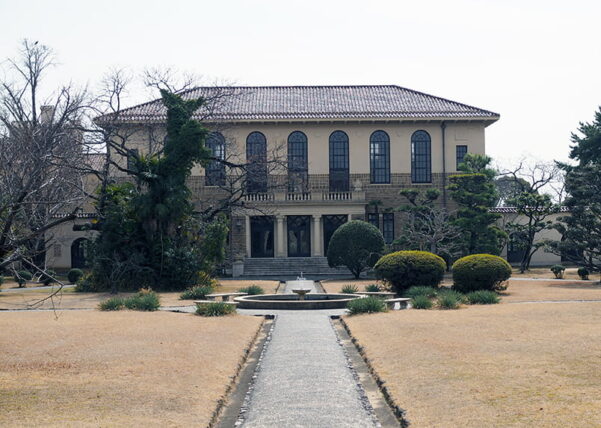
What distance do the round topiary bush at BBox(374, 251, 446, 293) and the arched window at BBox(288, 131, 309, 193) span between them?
82.9 feet

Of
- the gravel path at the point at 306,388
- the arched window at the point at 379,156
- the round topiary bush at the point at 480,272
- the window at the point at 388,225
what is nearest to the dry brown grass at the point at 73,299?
the round topiary bush at the point at 480,272

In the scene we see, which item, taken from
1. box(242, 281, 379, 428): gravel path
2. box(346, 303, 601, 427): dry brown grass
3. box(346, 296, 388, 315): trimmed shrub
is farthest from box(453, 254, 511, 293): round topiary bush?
box(242, 281, 379, 428): gravel path

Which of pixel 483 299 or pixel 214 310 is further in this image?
pixel 483 299

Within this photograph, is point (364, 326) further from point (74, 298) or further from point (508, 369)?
point (74, 298)

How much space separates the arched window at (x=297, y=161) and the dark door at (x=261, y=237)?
10.6ft

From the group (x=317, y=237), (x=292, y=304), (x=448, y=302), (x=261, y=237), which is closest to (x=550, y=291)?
(x=448, y=302)

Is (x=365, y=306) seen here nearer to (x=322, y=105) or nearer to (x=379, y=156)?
(x=379, y=156)

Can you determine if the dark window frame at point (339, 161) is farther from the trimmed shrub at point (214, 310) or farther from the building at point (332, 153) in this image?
the trimmed shrub at point (214, 310)

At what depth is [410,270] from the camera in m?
28.2

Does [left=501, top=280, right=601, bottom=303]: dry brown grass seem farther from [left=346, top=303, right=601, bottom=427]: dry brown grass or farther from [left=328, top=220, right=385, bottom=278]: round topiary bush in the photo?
[left=328, top=220, right=385, bottom=278]: round topiary bush

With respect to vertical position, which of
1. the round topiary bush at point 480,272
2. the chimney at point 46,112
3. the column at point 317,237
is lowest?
the round topiary bush at point 480,272

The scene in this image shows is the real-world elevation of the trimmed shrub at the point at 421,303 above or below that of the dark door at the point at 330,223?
below

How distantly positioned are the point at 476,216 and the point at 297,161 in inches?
638

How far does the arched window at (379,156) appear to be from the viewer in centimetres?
5412
